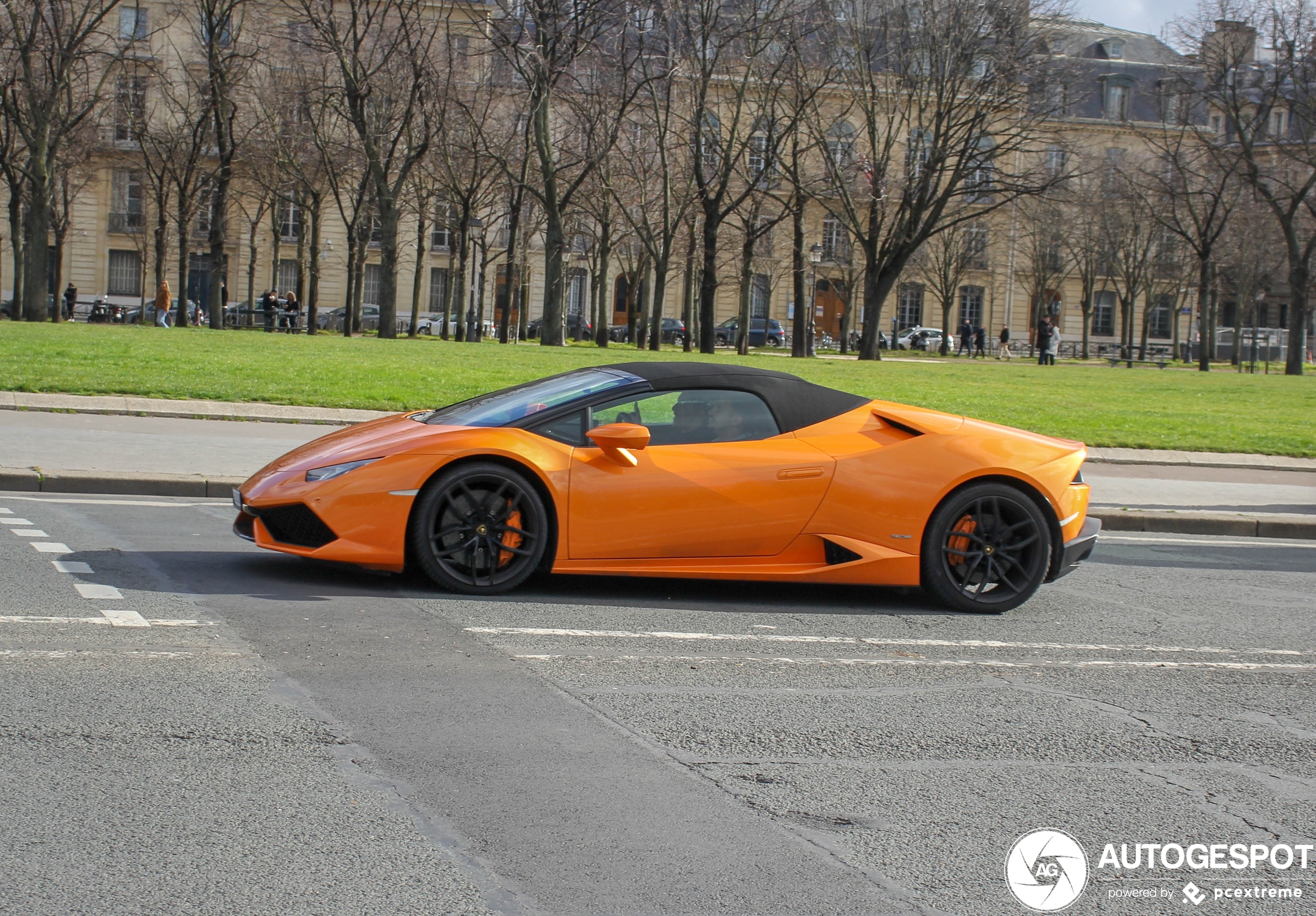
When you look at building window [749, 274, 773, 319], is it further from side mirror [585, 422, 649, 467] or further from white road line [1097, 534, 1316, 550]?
side mirror [585, 422, 649, 467]

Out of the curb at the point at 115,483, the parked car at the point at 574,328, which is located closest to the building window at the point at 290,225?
the parked car at the point at 574,328

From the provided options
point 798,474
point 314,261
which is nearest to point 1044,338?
point 314,261

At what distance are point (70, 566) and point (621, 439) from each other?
2883 mm

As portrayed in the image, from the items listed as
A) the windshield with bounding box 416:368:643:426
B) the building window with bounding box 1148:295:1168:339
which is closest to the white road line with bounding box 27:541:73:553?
the windshield with bounding box 416:368:643:426

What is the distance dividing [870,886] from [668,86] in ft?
126

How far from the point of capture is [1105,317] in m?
87.2

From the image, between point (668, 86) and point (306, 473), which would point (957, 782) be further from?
point (668, 86)

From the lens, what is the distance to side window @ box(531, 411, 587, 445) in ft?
23.3

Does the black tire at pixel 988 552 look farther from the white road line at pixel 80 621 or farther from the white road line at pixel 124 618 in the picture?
the white road line at pixel 124 618

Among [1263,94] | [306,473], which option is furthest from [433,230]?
[306,473]

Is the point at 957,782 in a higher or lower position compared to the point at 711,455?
lower

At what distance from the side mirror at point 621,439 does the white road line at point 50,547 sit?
299cm

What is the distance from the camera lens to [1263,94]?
45.6 meters

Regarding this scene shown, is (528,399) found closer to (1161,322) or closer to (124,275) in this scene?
(124,275)
